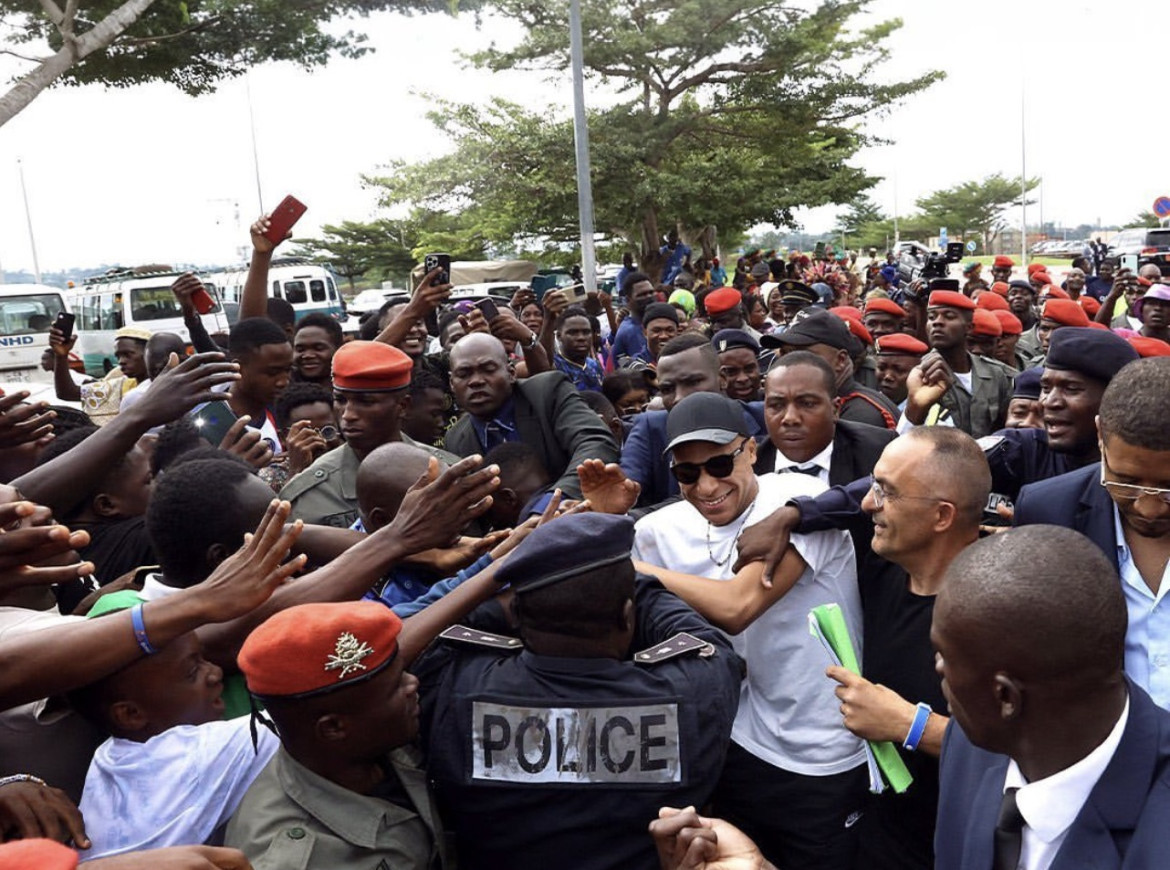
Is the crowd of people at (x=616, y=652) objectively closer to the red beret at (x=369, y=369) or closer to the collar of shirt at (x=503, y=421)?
the red beret at (x=369, y=369)

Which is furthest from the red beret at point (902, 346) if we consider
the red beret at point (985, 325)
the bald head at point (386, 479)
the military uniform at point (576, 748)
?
the military uniform at point (576, 748)

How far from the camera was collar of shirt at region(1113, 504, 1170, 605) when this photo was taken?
7.76 feet

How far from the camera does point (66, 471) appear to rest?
305 cm

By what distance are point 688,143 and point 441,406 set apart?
18170 mm

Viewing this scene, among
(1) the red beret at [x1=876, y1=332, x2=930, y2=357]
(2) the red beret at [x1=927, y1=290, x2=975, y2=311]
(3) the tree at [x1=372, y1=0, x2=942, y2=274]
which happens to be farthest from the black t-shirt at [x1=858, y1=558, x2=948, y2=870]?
(3) the tree at [x1=372, y1=0, x2=942, y2=274]

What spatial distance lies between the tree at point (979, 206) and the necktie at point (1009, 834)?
65912 mm

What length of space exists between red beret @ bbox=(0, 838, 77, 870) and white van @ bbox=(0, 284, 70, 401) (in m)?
18.3

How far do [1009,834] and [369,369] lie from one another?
2.80 m

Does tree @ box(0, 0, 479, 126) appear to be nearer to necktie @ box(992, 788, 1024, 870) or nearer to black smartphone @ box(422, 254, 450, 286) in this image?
black smartphone @ box(422, 254, 450, 286)

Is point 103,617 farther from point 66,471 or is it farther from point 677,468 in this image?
point 677,468

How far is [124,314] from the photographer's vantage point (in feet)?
61.5

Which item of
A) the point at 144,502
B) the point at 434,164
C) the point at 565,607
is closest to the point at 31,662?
the point at 565,607

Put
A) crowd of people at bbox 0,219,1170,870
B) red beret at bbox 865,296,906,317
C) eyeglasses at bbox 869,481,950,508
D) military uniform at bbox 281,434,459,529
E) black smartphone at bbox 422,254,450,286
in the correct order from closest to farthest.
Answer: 1. crowd of people at bbox 0,219,1170,870
2. eyeglasses at bbox 869,481,950,508
3. military uniform at bbox 281,434,459,529
4. black smartphone at bbox 422,254,450,286
5. red beret at bbox 865,296,906,317

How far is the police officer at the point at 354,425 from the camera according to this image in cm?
374
